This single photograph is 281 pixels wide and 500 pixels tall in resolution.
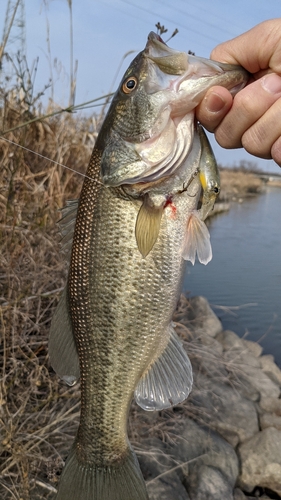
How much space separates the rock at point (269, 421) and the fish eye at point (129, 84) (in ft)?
16.0

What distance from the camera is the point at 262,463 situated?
4.87m

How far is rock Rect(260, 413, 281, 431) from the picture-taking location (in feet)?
18.3

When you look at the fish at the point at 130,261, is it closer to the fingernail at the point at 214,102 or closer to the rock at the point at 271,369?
the fingernail at the point at 214,102

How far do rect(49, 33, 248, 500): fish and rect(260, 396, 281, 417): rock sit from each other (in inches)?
168

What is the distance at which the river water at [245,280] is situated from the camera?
29.3 feet

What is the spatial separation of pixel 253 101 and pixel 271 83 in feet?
0.34

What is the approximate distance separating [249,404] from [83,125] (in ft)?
14.6

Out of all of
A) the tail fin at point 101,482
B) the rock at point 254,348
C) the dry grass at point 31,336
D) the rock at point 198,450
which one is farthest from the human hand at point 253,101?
the rock at point 254,348

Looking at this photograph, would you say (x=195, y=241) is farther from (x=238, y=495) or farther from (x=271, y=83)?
(x=238, y=495)

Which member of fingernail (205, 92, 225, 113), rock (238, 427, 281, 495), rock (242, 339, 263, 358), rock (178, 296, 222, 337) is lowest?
rock (238, 427, 281, 495)

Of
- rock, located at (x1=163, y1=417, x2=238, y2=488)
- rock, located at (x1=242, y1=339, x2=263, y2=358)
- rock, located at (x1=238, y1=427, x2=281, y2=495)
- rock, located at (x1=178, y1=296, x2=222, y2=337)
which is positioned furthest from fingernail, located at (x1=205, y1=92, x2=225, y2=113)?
rock, located at (x1=242, y1=339, x2=263, y2=358)

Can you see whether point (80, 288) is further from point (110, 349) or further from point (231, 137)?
point (231, 137)

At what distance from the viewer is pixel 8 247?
4070 millimetres

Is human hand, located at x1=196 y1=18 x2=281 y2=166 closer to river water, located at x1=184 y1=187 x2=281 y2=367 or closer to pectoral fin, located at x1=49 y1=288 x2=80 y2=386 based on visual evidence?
pectoral fin, located at x1=49 y1=288 x2=80 y2=386
